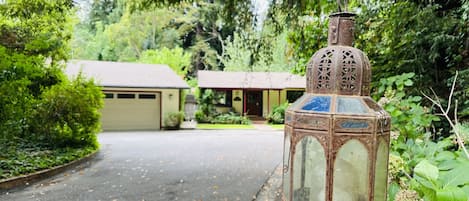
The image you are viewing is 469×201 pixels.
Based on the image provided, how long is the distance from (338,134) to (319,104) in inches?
5.7

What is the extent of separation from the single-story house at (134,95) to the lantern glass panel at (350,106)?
1479cm

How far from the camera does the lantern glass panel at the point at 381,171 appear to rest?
4.21 feet

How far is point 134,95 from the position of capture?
1574 centimetres

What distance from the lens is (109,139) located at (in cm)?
1259

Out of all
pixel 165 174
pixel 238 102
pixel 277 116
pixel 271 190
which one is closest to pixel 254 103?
pixel 238 102

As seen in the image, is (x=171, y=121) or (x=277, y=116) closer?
(x=171, y=121)

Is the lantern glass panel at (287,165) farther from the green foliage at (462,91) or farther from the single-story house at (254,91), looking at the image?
the single-story house at (254,91)

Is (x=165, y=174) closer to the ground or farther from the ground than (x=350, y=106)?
closer to the ground

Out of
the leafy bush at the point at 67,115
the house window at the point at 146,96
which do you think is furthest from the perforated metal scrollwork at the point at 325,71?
the house window at the point at 146,96

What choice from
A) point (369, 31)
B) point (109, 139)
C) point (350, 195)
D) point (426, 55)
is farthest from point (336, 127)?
point (109, 139)

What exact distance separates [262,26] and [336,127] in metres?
5.17

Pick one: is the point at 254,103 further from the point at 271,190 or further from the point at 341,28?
the point at 341,28

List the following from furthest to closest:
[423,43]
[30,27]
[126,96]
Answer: [126,96] < [30,27] < [423,43]

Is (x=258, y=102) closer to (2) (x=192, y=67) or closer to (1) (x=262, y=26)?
(2) (x=192, y=67)
